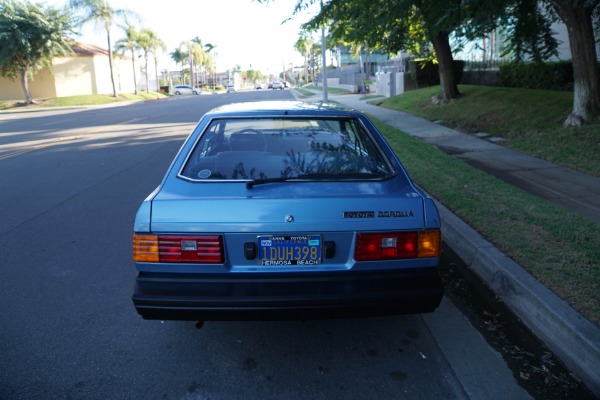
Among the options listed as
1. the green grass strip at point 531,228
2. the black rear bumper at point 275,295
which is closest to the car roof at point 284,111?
the black rear bumper at point 275,295

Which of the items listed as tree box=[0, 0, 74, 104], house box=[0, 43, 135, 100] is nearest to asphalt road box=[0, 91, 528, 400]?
tree box=[0, 0, 74, 104]

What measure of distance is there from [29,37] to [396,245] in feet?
156

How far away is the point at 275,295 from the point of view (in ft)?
9.72

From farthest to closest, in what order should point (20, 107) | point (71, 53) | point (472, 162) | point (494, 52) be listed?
point (71, 53) → point (20, 107) → point (494, 52) → point (472, 162)

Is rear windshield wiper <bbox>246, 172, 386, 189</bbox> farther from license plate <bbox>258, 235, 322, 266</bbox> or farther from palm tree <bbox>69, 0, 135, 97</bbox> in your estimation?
palm tree <bbox>69, 0, 135, 97</bbox>

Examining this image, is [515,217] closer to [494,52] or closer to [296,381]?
[296,381]

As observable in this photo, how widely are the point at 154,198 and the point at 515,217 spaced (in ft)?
13.4

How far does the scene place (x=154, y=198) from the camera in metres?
3.12

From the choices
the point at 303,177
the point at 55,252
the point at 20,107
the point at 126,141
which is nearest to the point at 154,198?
the point at 303,177

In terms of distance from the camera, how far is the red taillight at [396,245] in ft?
9.91

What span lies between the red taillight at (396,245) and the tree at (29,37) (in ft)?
151

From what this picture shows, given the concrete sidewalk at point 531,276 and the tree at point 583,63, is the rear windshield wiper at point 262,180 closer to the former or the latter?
the concrete sidewalk at point 531,276

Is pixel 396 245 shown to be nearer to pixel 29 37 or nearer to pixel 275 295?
pixel 275 295

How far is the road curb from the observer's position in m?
3.06
